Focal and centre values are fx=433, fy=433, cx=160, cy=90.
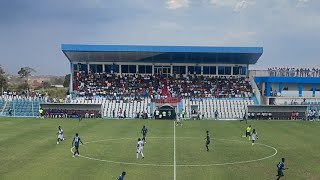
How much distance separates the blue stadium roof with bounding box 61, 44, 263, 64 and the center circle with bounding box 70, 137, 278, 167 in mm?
34858

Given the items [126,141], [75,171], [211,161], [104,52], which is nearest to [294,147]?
[211,161]

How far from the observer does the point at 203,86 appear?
7506 centimetres

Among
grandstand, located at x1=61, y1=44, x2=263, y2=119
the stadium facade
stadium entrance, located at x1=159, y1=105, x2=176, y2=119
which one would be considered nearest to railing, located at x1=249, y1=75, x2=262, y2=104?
grandstand, located at x1=61, y1=44, x2=263, y2=119

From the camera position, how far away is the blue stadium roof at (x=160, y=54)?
7231 centimetres

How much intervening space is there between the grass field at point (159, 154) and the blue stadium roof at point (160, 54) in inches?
1016

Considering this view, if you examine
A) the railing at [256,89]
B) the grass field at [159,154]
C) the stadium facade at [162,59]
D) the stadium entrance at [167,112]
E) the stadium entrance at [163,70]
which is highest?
the stadium facade at [162,59]

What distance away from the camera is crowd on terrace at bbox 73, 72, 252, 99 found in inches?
2803

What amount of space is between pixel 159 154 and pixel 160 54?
43.9 meters

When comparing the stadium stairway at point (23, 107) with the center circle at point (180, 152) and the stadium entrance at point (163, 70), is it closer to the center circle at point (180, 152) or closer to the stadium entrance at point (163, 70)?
the stadium entrance at point (163, 70)

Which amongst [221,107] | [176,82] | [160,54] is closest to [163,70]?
[176,82]

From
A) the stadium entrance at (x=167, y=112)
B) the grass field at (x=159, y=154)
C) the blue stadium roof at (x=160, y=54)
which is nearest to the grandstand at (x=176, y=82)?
the blue stadium roof at (x=160, y=54)

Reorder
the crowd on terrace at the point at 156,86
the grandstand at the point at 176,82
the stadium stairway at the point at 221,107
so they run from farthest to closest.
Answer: the crowd on terrace at the point at 156,86, the grandstand at the point at 176,82, the stadium stairway at the point at 221,107

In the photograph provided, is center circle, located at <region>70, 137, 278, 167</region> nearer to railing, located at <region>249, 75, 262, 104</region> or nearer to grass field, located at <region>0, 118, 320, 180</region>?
grass field, located at <region>0, 118, 320, 180</region>

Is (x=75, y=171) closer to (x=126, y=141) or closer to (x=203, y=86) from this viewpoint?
(x=126, y=141)
